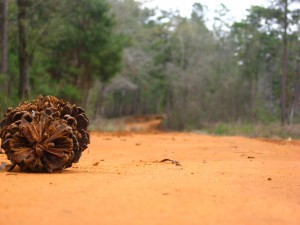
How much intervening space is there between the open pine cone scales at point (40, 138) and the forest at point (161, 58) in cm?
778

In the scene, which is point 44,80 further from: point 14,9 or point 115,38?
point 115,38

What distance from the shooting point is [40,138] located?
17.2 feet

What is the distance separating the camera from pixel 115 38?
30.0 m

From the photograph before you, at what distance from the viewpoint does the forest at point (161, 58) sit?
862 inches

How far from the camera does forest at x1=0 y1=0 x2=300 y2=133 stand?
2189 centimetres

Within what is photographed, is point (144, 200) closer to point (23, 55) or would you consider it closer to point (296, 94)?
point (23, 55)

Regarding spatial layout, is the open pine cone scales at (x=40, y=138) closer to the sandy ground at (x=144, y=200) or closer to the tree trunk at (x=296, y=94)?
the sandy ground at (x=144, y=200)

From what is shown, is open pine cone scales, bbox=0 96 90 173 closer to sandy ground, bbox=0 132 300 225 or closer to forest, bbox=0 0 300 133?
sandy ground, bbox=0 132 300 225

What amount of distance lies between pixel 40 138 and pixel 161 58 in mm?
52452

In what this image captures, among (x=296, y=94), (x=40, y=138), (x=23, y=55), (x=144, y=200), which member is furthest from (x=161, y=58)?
(x=144, y=200)

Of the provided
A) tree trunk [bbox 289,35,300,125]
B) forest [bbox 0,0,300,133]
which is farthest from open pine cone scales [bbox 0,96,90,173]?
tree trunk [bbox 289,35,300,125]

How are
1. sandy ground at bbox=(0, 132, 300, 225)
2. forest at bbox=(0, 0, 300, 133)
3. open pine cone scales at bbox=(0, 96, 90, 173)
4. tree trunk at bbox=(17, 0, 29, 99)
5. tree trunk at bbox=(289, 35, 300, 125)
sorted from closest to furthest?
sandy ground at bbox=(0, 132, 300, 225), open pine cone scales at bbox=(0, 96, 90, 173), tree trunk at bbox=(17, 0, 29, 99), forest at bbox=(0, 0, 300, 133), tree trunk at bbox=(289, 35, 300, 125)

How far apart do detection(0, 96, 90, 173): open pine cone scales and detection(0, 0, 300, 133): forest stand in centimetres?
778

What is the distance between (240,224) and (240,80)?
122 ft
